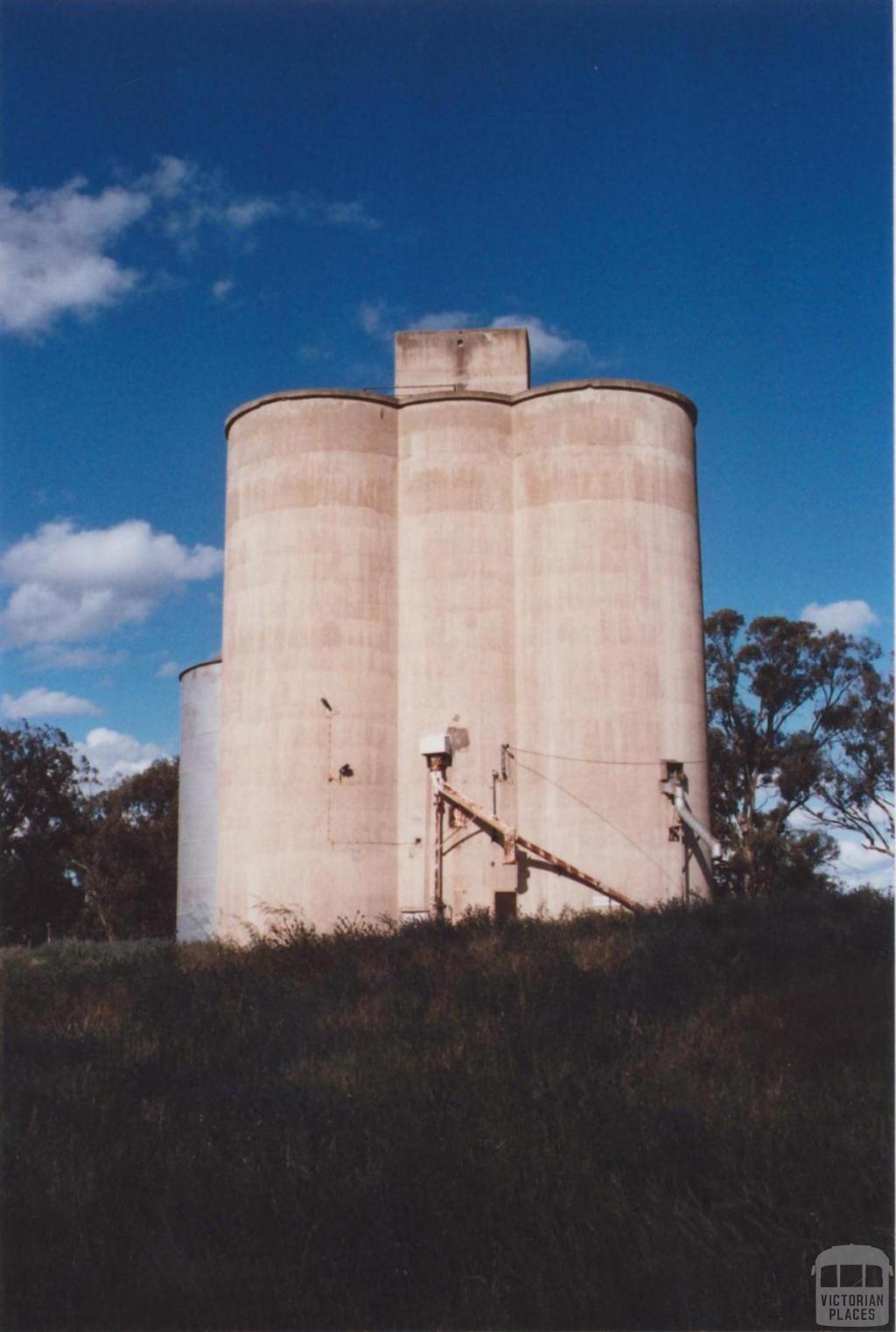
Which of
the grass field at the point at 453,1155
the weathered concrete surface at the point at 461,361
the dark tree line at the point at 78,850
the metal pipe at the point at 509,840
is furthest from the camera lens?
the dark tree line at the point at 78,850

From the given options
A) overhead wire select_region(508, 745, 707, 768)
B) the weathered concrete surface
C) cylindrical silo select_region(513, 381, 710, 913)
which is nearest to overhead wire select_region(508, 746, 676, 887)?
cylindrical silo select_region(513, 381, 710, 913)

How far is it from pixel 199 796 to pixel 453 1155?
22.6 m

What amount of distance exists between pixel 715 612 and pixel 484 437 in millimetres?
22966

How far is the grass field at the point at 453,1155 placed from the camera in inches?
247

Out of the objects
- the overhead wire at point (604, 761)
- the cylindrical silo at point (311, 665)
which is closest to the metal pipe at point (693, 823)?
the overhead wire at point (604, 761)

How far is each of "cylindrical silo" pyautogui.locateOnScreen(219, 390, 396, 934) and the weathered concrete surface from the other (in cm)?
204

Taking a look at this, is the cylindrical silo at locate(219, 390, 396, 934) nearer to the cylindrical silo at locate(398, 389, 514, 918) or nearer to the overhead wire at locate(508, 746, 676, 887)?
the cylindrical silo at locate(398, 389, 514, 918)

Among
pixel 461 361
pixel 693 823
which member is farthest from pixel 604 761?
pixel 461 361

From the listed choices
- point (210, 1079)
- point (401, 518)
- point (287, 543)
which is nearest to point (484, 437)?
point (401, 518)

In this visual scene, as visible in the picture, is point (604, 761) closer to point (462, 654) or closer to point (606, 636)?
point (606, 636)

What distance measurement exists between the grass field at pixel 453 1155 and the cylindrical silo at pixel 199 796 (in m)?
15.4

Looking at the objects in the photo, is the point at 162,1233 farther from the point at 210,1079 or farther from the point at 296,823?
the point at 296,823

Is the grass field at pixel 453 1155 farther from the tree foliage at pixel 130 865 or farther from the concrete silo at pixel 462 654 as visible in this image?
the tree foliage at pixel 130 865

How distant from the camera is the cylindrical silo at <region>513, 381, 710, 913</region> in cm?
2397
